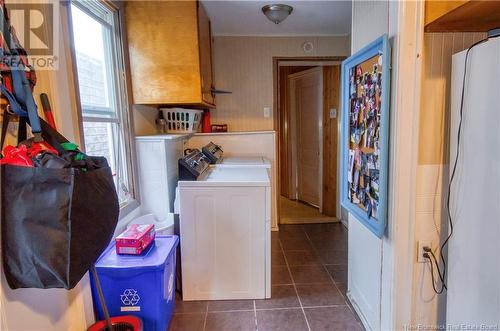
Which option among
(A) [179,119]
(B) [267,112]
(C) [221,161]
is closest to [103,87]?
(A) [179,119]

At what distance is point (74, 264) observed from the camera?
38.9 inches

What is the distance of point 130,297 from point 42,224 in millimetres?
888

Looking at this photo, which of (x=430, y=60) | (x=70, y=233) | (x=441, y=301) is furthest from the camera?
→ (x=441, y=301)

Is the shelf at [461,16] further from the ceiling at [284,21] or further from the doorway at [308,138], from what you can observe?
the doorway at [308,138]

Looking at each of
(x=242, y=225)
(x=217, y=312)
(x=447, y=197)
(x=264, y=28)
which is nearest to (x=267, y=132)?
(x=264, y=28)

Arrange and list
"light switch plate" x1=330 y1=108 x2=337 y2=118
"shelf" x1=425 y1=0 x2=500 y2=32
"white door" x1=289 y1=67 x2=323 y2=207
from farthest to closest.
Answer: "white door" x1=289 y1=67 x2=323 y2=207
"light switch plate" x1=330 y1=108 x2=337 y2=118
"shelf" x1=425 y1=0 x2=500 y2=32

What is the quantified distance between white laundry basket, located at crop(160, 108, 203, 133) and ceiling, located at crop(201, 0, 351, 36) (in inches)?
35.4

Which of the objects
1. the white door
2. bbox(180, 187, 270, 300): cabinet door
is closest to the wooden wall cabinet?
bbox(180, 187, 270, 300): cabinet door

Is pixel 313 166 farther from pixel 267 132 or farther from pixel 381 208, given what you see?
pixel 381 208

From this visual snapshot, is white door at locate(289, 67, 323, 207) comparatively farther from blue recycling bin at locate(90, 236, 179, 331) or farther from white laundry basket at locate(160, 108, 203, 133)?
blue recycling bin at locate(90, 236, 179, 331)

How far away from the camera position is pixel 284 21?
2945 millimetres

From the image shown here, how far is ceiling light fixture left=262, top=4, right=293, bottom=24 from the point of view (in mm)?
2510

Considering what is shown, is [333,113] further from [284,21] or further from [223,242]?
[223,242]

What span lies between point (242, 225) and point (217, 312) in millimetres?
603
